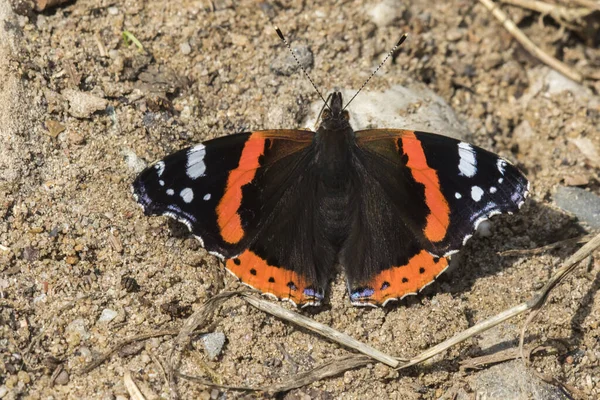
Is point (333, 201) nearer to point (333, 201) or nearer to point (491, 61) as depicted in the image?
point (333, 201)

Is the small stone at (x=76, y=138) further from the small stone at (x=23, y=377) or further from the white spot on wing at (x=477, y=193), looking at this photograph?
the white spot on wing at (x=477, y=193)

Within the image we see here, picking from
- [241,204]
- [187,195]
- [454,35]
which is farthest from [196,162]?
[454,35]

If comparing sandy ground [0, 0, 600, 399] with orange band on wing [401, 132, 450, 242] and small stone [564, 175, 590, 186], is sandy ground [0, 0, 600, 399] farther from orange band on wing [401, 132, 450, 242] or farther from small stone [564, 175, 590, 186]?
orange band on wing [401, 132, 450, 242]

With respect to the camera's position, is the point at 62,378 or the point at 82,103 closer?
the point at 62,378

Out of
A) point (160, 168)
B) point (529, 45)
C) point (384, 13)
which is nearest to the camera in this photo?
point (160, 168)

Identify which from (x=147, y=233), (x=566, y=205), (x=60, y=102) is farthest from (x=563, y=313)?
(x=60, y=102)

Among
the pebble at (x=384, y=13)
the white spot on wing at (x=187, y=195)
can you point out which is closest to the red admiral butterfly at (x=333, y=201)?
the white spot on wing at (x=187, y=195)
